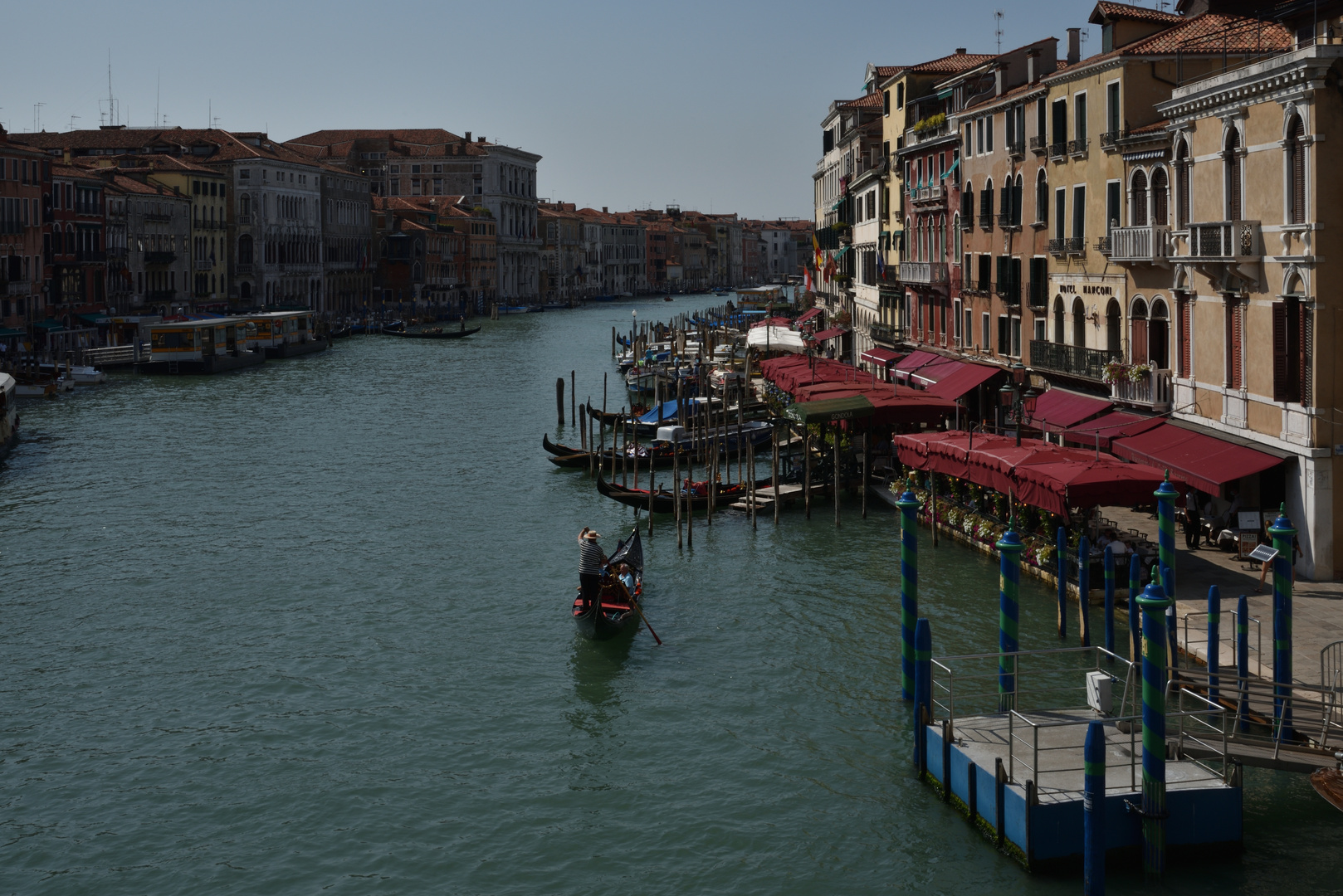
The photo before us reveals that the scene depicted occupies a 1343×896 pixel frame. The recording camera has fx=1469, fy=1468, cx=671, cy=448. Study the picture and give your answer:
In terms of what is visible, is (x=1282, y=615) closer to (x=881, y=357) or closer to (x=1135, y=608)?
(x=1135, y=608)

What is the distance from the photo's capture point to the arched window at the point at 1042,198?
25.4 metres

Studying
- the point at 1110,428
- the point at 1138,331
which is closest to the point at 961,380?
the point at 1138,331

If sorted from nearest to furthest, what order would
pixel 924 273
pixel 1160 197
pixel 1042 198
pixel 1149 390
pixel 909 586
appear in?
pixel 909 586
pixel 1149 390
pixel 1160 197
pixel 1042 198
pixel 924 273

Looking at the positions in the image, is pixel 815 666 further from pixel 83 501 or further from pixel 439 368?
pixel 439 368

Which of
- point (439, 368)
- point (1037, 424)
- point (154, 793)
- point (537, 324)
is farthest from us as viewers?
point (537, 324)

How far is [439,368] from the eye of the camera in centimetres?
5819

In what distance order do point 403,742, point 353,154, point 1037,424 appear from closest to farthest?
point 403,742 < point 1037,424 < point 353,154

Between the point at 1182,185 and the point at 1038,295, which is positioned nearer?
the point at 1182,185

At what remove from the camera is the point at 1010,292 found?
27.3 m

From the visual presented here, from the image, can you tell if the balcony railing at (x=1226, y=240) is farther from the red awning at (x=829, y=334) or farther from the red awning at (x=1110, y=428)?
the red awning at (x=829, y=334)

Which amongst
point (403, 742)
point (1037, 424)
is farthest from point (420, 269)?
point (403, 742)

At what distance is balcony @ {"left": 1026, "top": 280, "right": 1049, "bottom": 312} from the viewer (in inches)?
1007

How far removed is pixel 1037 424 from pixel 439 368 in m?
39.0

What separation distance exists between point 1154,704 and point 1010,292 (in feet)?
60.2
